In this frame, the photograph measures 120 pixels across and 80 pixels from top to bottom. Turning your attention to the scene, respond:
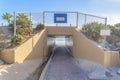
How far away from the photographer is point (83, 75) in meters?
15.4

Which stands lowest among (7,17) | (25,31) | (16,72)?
(16,72)

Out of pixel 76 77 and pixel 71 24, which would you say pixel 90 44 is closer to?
pixel 76 77

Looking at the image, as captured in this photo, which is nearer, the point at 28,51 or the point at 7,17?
the point at 28,51

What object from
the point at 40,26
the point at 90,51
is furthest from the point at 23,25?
the point at 90,51

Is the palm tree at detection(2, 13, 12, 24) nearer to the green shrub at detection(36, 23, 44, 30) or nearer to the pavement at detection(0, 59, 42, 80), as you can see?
the green shrub at detection(36, 23, 44, 30)

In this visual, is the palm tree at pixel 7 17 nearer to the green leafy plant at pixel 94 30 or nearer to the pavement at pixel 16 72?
the green leafy plant at pixel 94 30

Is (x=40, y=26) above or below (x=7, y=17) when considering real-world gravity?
below

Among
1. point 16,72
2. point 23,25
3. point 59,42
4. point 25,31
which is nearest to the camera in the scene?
point 16,72

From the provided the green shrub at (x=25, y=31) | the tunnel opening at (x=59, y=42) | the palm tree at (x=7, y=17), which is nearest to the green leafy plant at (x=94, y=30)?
the green shrub at (x=25, y=31)

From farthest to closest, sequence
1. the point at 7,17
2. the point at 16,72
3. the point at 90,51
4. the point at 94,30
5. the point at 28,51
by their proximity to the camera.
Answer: the point at 7,17 < the point at 94,30 < the point at 28,51 < the point at 90,51 < the point at 16,72

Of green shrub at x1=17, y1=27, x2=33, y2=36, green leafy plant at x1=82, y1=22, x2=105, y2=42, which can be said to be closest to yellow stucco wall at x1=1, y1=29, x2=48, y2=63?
green shrub at x1=17, y1=27, x2=33, y2=36

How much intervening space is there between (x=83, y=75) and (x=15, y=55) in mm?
5843

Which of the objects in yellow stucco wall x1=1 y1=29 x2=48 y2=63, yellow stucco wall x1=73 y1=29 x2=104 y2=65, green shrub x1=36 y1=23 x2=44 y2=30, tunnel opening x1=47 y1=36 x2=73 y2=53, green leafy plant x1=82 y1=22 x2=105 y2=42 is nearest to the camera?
yellow stucco wall x1=73 y1=29 x2=104 y2=65

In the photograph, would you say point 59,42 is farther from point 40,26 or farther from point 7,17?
point 40,26
